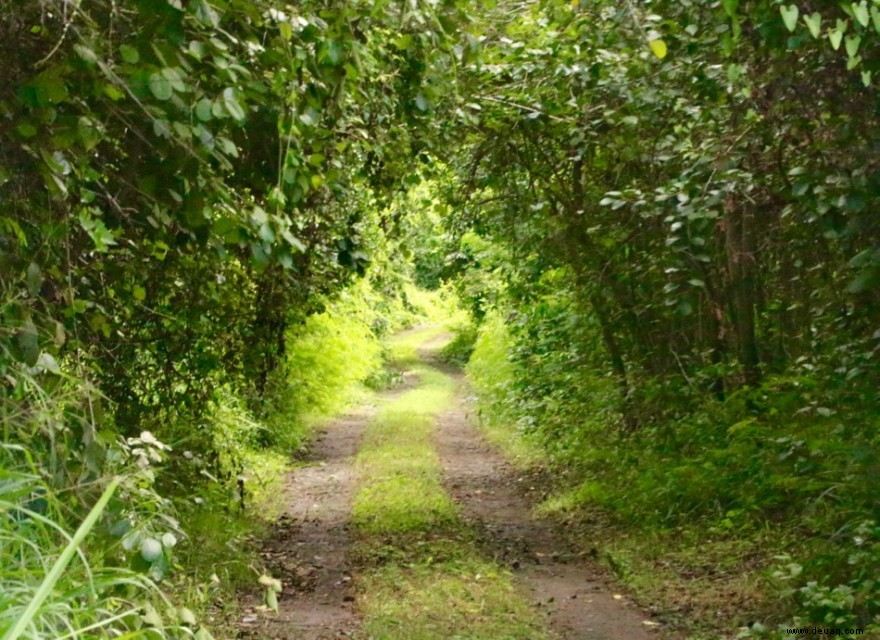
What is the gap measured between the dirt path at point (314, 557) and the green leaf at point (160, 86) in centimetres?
406

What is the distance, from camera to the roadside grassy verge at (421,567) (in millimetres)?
6895

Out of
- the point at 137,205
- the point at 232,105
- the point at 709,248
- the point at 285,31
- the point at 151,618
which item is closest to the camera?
the point at 151,618

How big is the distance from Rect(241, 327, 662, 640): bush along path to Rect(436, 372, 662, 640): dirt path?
0.04ft

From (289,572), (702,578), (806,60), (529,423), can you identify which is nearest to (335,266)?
(289,572)

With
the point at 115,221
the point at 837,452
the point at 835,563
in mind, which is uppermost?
the point at 115,221

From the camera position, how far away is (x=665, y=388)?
34.0 ft

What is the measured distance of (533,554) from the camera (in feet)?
31.1

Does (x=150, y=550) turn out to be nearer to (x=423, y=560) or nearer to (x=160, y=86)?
(x=160, y=86)

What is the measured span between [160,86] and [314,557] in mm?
6469

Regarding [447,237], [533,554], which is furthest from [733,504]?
[447,237]

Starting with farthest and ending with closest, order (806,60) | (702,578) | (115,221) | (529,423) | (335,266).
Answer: (529,423) → (335,266) → (702,578) → (806,60) → (115,221)

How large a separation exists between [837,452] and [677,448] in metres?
3.94

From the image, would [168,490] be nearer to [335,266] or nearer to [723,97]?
[335,266]

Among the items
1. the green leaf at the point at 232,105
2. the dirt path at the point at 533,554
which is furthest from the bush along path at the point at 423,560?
the green leaf at the point at 232,105
